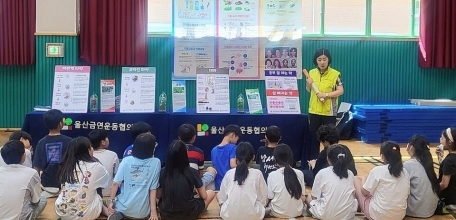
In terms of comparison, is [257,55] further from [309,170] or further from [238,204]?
[238,204]

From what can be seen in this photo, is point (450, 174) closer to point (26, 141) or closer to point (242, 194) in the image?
point (242, 194)

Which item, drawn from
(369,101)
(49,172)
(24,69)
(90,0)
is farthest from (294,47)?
(49,172)

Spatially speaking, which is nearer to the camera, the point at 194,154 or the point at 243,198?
the point at 243,198

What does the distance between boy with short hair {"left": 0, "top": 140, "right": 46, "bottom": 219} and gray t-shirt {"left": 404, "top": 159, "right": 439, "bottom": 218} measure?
2.74 meters

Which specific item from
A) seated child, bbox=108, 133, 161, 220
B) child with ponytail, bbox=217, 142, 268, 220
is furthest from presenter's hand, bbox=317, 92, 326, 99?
seated child, bbox=108, 133, 161, 220

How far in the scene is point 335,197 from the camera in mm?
3934

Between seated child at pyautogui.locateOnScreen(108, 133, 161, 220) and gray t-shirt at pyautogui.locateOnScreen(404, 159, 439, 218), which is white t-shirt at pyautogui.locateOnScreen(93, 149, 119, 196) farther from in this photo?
gray t-shirt at pyautogui.locateOnScreen(404, 159, 439, 218)

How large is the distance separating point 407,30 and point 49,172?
6.16m

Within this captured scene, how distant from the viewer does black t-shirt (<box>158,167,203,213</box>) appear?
389cm

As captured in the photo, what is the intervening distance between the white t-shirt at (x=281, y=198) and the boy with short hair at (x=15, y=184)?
66.1 inches

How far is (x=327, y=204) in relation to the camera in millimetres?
3957

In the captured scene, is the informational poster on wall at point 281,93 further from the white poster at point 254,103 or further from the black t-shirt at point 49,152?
the black t-shirt at point 49,152

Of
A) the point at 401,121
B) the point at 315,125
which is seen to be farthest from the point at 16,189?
the point at 401,121

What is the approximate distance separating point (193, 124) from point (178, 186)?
60.8 inches
